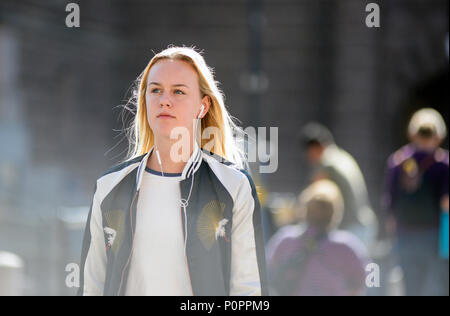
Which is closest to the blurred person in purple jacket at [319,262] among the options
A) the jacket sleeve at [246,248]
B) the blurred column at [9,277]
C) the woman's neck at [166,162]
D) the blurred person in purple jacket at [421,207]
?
the blurred person in purple jacket at [421,207]

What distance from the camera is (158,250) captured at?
2.55m

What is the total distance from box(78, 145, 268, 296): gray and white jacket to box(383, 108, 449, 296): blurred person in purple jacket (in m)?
4.00

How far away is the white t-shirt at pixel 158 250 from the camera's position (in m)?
2.55

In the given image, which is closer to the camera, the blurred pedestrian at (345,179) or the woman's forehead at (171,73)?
the woman's forehead at (171,73)

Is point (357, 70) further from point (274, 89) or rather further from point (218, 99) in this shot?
point (218, 99)

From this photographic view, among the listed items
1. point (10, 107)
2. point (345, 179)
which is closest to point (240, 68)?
point (10, 107)

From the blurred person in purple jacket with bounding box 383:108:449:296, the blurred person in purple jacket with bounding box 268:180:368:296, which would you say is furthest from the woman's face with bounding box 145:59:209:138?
the blurred person in purple jacket with bounding box 383:108:449:296

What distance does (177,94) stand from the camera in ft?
8.64

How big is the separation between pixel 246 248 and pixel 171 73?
598 mm

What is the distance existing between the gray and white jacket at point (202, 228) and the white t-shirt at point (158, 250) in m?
0.02

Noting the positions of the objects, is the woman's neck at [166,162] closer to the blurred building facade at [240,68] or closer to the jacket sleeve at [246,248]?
the jacket sleeve at [246,248]

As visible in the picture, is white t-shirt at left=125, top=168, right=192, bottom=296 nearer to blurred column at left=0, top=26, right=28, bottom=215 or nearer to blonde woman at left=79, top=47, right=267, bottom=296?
blonde woman at left=79, top=47, right=267, bottom=296

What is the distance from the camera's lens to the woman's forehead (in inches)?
103
